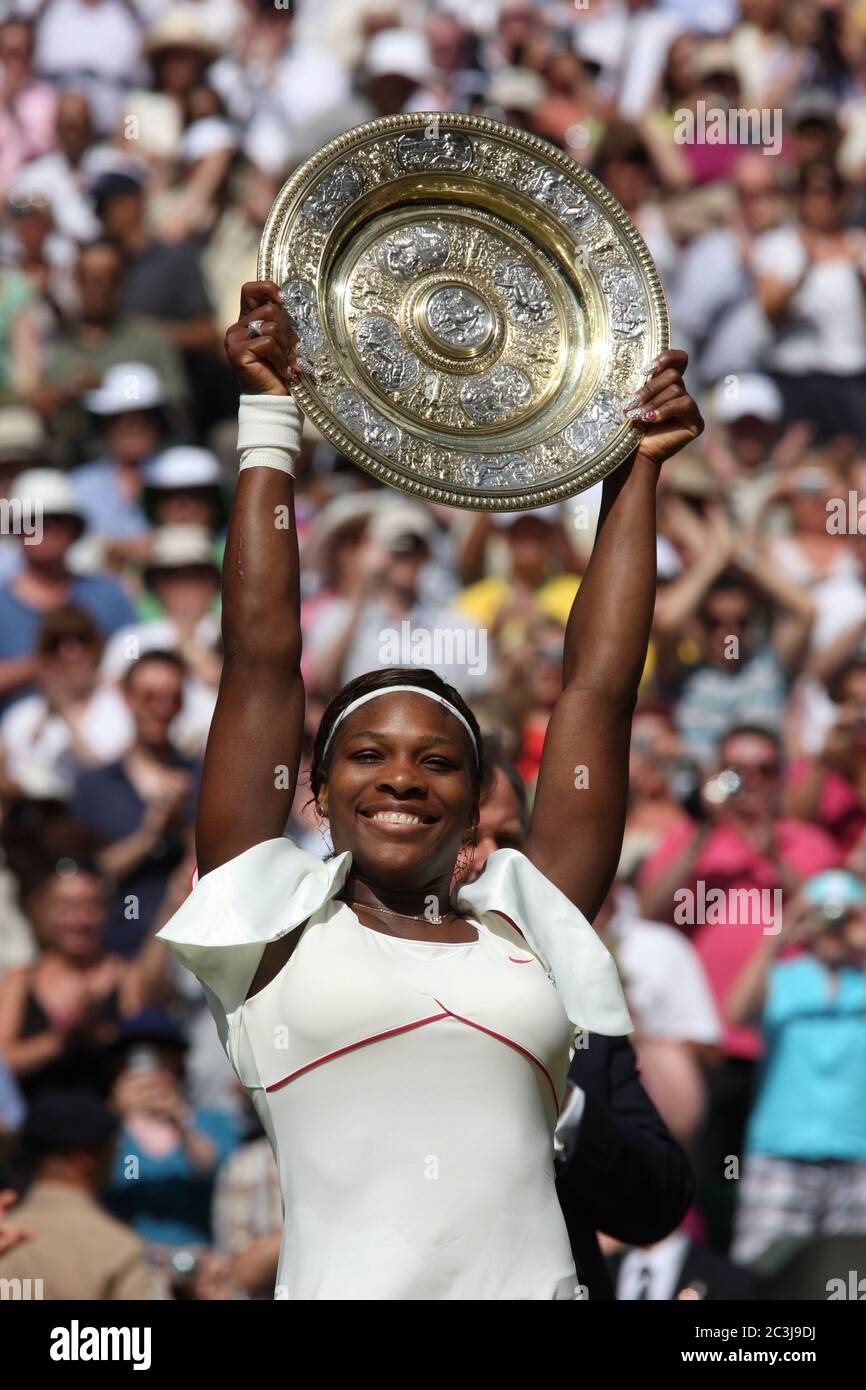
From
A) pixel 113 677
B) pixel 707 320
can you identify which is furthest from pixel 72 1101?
pixel 707 320

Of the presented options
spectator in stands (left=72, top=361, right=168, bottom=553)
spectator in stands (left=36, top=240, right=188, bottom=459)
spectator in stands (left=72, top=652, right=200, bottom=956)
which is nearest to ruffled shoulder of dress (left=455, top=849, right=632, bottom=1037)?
spectator in stands (left=72, top=652, right=200, bottom=956)

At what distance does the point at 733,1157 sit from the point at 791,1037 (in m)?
0.41

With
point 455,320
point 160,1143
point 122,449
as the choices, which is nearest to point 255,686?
point 455,320

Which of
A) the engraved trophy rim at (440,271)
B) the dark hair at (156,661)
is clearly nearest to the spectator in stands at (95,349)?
the dark hair at (156,661)

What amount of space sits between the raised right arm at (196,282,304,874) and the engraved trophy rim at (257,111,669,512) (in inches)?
7.7

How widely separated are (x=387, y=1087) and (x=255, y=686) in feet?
2.08

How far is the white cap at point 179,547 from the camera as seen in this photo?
7.17 metres

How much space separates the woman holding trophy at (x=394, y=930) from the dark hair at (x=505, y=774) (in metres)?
0.58

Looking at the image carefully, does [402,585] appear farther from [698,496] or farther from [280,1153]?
[280,1153]

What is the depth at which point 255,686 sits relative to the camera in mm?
2941

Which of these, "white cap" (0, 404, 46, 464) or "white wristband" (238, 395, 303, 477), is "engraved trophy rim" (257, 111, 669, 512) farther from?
"white cap" (0, 404, 46, 464)

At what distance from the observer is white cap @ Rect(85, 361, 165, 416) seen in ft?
25.1

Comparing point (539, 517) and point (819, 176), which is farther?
point (819, 176)

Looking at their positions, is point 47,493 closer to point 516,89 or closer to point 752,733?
point 752,733
